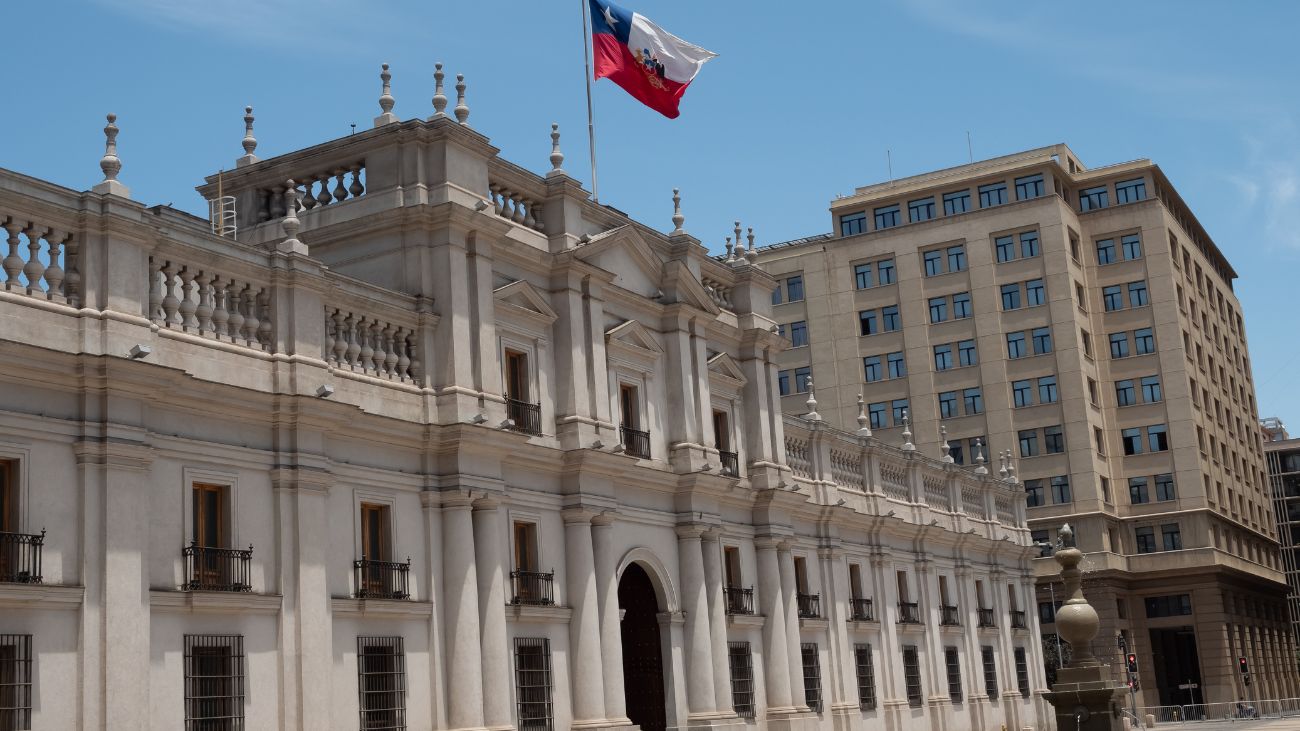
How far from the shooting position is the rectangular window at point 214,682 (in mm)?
23219

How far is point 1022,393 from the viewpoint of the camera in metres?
85.0

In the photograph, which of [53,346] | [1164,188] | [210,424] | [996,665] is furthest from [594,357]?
[1164,188]

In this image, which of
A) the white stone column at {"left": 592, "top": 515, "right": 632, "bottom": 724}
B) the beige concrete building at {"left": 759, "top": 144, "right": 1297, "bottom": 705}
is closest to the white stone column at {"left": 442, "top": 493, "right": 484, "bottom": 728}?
the white stone column at {"left": 592, "top": 515, "right": 632, "bottom": 724}

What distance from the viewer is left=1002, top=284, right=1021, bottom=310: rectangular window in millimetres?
85875

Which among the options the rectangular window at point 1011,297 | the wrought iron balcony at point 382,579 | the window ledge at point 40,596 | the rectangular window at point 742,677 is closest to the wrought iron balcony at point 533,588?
the wrought iron balcony at point 382,579

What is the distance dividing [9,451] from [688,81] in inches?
838

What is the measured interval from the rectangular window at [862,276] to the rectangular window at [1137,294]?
15072 millimetres

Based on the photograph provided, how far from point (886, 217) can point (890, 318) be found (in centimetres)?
638

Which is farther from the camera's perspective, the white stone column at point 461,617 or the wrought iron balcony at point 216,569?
the white stone column at point 461,617

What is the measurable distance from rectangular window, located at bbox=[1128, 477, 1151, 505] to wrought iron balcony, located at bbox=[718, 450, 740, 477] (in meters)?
52.9

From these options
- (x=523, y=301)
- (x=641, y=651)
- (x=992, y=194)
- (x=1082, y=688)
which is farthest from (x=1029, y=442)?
(x=1082, y=688)

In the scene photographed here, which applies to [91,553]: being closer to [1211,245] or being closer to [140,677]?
[140,677]

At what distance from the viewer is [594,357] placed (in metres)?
33.7

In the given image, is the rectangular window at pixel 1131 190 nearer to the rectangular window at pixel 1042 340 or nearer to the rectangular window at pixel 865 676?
the rectangular window at pixel 1042 340
